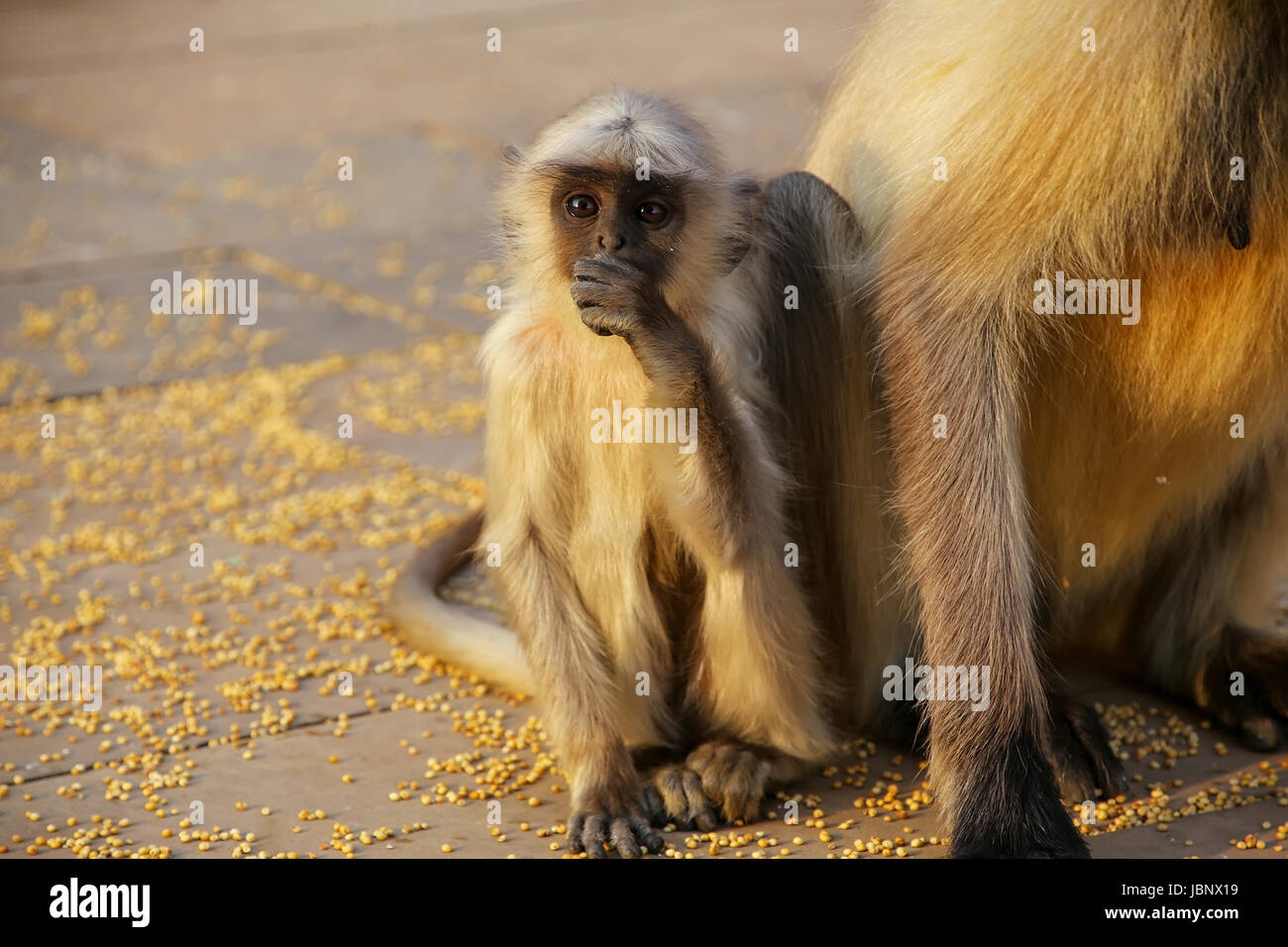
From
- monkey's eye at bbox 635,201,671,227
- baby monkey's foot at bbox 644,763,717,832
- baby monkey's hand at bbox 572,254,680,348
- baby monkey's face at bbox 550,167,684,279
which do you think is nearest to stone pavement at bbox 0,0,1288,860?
baby monkey's foot at bbox 644,763,717,832

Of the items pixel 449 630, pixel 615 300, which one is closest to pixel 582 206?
pixel 615 300

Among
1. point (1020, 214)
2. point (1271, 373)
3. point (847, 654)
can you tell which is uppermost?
point (1020, 214)

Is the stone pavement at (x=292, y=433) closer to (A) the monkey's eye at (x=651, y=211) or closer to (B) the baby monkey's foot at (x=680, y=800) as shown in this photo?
(B) the baby monkey's foot at (x=680, y=800)

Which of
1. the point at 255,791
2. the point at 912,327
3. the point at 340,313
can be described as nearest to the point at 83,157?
the point at 340,313

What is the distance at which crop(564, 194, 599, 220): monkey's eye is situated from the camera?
318 centimetres

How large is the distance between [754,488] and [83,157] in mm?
5876

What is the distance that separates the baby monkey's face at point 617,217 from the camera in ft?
10.2

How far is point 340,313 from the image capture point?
648cm

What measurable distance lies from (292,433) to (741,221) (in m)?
2.52

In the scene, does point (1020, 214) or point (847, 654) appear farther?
point (847, 654)

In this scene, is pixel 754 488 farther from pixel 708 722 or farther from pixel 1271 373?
pixel 1271 373

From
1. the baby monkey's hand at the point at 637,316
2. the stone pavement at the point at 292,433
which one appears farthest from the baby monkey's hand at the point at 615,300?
the stone pavement at the point at 292,433

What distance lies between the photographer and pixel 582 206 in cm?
318

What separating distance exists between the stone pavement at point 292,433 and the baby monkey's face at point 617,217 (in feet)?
1.28
